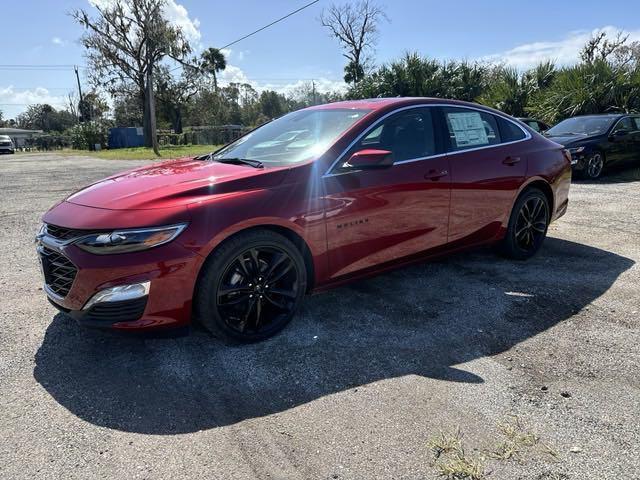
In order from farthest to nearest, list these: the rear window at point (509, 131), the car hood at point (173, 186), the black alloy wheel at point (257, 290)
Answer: the rear window at point (509, 131) < the black alloy wheel at point (257, 290) < the car hood at point (173, 186)

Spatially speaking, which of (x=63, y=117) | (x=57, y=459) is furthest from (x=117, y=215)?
(x=63, y=117)

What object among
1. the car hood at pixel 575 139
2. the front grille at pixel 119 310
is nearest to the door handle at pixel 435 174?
the front grille at pixel 119 310

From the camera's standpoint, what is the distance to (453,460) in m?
2.20

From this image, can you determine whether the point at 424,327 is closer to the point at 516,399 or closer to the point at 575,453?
the point at 516,399

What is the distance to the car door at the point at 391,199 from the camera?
138 inches

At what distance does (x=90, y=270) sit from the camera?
2793mm

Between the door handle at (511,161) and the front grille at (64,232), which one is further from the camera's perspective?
the door handle at (511,161)

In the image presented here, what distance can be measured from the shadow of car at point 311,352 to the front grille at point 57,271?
48cm

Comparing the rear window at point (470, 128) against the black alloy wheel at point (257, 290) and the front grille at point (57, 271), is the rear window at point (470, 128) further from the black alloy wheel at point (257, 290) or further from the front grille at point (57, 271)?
the front grille at point (57, 271)

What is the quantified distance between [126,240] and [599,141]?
11.2m

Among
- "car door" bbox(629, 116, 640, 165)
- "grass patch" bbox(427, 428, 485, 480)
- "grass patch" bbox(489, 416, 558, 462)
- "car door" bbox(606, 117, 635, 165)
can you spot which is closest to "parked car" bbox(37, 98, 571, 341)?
"grass patch" bbox(427, 428, 485, 480)

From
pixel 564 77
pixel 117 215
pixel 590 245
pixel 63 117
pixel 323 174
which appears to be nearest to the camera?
pixel 117 215

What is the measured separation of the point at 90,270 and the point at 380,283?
2.50m

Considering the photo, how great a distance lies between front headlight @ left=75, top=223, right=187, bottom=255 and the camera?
9.22 feet
